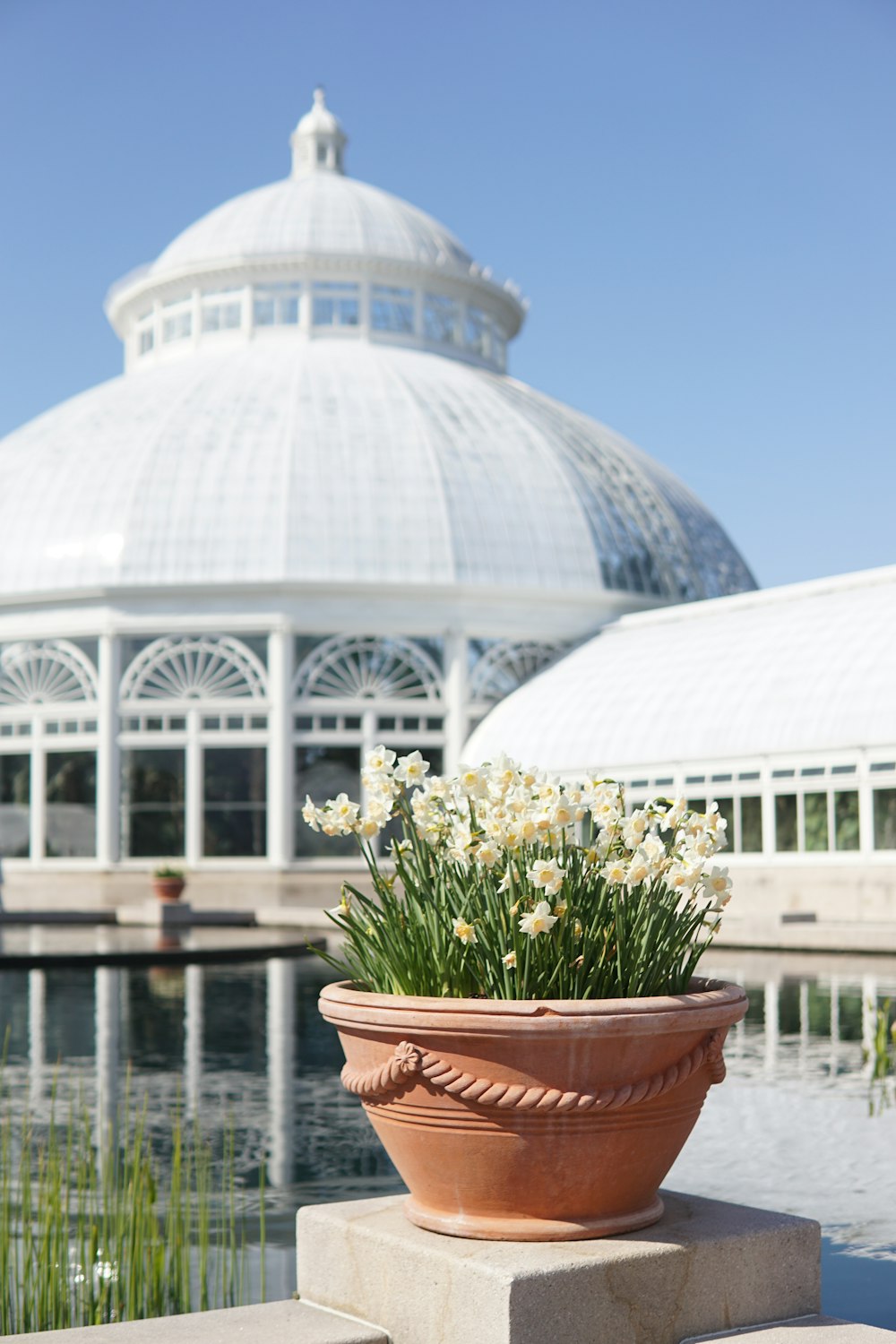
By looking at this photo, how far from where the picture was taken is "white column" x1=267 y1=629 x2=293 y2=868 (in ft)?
116

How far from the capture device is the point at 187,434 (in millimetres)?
38344

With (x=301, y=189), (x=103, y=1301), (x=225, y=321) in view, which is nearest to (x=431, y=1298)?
(x=103, y=1301)

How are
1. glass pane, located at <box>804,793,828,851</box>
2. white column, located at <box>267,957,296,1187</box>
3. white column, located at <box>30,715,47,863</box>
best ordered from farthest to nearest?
white column, located at <box>30,715,47,863</box>
glass pane, located at <box>804,793,828,851</box>
white column, located at <box>267,957,296,1187</box>

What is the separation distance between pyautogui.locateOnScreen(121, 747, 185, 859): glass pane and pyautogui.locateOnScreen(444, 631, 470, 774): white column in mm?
6081

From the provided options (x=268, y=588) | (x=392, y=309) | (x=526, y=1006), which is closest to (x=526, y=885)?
(x=526, y=1006)

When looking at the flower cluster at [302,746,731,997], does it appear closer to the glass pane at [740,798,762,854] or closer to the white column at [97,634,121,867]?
the glass pane at [740,798,762,854]

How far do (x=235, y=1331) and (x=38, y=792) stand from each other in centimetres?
3411

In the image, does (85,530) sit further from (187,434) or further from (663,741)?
(663,741)

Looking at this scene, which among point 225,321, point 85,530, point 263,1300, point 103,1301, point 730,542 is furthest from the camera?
point 730,542

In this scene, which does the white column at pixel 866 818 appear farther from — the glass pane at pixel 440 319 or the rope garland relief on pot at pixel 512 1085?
the rope garland relief on pot at pixel 512 1085

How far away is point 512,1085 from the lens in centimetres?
396

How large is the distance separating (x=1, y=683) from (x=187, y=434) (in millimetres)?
7404

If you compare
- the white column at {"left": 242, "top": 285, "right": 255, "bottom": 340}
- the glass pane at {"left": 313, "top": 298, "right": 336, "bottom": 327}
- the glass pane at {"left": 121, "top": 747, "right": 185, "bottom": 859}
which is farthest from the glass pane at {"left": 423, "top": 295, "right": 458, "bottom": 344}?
the glass pane at {"left": 121, "top": 747, "right": 185, "bottom": 859}

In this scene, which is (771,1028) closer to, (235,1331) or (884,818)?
(235,1331)
